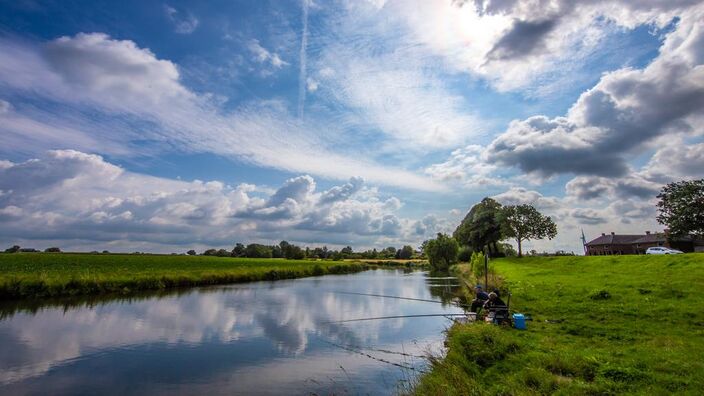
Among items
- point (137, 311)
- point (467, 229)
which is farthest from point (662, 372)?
point (467, 229)

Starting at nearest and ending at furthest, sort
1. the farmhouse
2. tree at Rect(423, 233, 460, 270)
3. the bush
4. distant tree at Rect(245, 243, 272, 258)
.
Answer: the farmhouse
the bush
tree at Rect(423, 233, 460, 270)
distant tree at Rect(245, 243, 272, 258)

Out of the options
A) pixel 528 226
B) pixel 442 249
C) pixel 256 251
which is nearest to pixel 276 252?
pixel 256 251

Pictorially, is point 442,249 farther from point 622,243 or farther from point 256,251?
point 256,251

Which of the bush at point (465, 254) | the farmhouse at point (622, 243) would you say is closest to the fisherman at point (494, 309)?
the bush at point (465, 254)

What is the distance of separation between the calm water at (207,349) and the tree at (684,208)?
22196mm

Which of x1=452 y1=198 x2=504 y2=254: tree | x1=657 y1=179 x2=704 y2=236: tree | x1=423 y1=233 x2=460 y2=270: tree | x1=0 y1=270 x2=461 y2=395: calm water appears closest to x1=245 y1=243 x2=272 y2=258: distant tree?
x1=423 y1=233 x2=460 y2=270: tree

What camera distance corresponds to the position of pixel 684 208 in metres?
32.8

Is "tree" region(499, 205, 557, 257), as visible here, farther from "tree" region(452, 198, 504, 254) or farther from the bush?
the bush

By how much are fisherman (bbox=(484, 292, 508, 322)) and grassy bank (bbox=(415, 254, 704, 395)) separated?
3.62 feet

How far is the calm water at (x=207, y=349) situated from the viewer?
1292 cm

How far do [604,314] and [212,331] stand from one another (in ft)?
65.9

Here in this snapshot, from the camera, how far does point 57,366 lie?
14.5 m

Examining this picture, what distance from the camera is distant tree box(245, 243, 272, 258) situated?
153250 millimetres

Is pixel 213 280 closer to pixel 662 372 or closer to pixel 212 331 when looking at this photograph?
pixel 212 331
